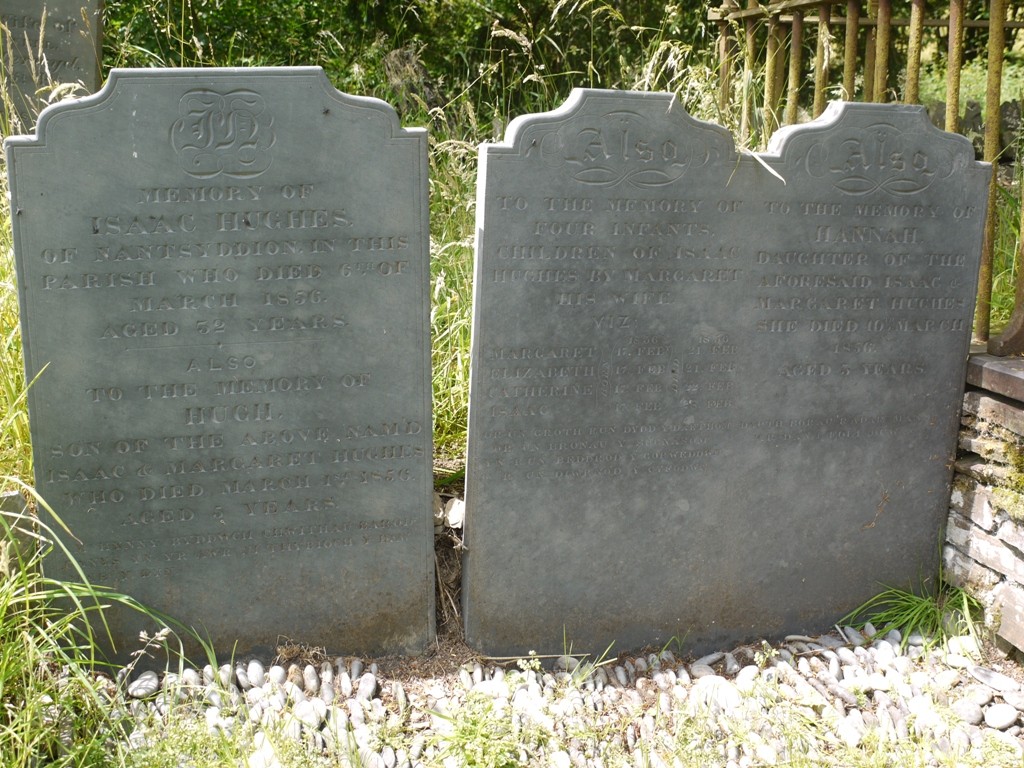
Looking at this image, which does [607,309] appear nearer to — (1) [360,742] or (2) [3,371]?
(1) [360,742]

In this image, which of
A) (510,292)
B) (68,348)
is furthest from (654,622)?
(68,348)

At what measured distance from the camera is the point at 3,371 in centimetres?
298

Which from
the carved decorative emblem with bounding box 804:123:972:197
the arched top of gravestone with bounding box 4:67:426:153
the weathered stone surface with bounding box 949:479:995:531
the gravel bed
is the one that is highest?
the arched top of gravestone with bounding box 4:67:426:153

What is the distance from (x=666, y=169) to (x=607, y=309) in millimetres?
472

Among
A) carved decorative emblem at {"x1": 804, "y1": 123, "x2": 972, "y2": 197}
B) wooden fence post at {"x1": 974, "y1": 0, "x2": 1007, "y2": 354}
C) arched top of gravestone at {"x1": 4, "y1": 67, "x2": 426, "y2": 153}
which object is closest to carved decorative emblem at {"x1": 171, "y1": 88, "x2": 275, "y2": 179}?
arched top of gravestone at {"x1": 4, "y1": 67, "x2": 426, "y2": 153}

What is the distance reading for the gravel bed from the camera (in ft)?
8.71

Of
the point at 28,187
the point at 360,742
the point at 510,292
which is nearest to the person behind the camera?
the point at 28,187

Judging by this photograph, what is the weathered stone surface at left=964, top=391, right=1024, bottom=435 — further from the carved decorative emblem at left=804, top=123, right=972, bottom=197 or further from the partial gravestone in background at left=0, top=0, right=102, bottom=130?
the partial gravestone in background at left=0, top=0, right=102, bottom=130

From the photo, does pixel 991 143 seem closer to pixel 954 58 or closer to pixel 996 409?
pixel 954 58

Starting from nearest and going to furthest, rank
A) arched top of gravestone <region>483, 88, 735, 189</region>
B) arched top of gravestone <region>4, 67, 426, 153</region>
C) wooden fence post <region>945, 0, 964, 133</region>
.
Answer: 1. arched top of gravestone <region>4, 67, 426, 153</region>
2. arched top of gravestone <region>483, 88, 735, 189</region>
3. wooden fence post <region>945, 0, 964, 133</region>

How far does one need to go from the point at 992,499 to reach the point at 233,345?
2578 mm

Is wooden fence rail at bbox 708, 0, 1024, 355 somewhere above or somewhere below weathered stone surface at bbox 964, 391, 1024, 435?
above

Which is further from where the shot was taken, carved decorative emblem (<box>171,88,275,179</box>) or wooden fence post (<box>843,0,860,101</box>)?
wooden fence post (<box>843,0,860,101</box>)

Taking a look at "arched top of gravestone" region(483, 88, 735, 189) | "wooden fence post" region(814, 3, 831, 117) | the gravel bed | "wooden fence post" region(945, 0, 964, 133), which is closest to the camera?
the gravel bed
